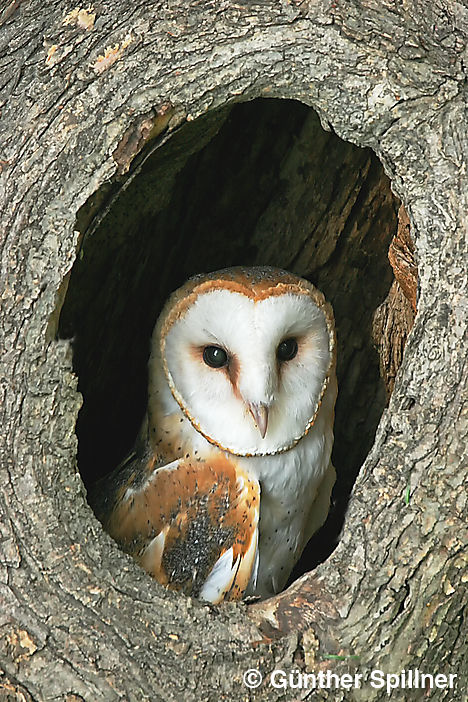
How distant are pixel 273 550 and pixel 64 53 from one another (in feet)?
4.36

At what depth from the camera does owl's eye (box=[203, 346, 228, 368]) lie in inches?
77.8

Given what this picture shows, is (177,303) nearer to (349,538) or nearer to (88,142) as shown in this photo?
(88,142)

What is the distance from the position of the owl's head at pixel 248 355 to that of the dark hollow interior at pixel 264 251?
1.53 ft

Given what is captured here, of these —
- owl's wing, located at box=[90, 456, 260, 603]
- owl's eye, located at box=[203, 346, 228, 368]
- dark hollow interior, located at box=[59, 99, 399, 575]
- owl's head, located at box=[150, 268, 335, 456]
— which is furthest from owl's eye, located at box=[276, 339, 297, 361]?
dark hollow interior, located at box=[59, 99, 399, 575]

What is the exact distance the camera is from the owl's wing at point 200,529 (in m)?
2.01

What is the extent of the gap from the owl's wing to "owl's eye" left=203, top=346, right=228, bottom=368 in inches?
9.7

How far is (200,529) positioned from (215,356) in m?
0.43

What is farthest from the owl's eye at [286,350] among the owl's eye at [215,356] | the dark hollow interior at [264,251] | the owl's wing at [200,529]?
the dark hollow interior at [264,251]

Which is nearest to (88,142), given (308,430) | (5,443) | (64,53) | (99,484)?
(64,53)

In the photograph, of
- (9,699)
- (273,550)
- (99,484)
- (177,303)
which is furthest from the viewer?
(99,484)

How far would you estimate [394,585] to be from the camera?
169 cm

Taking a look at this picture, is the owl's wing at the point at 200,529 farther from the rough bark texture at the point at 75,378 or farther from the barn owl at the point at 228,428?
the rough bark texture at the point at 75,378

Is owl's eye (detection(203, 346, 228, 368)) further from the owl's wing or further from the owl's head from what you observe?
the owl's wing

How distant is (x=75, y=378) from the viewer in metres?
1.69
